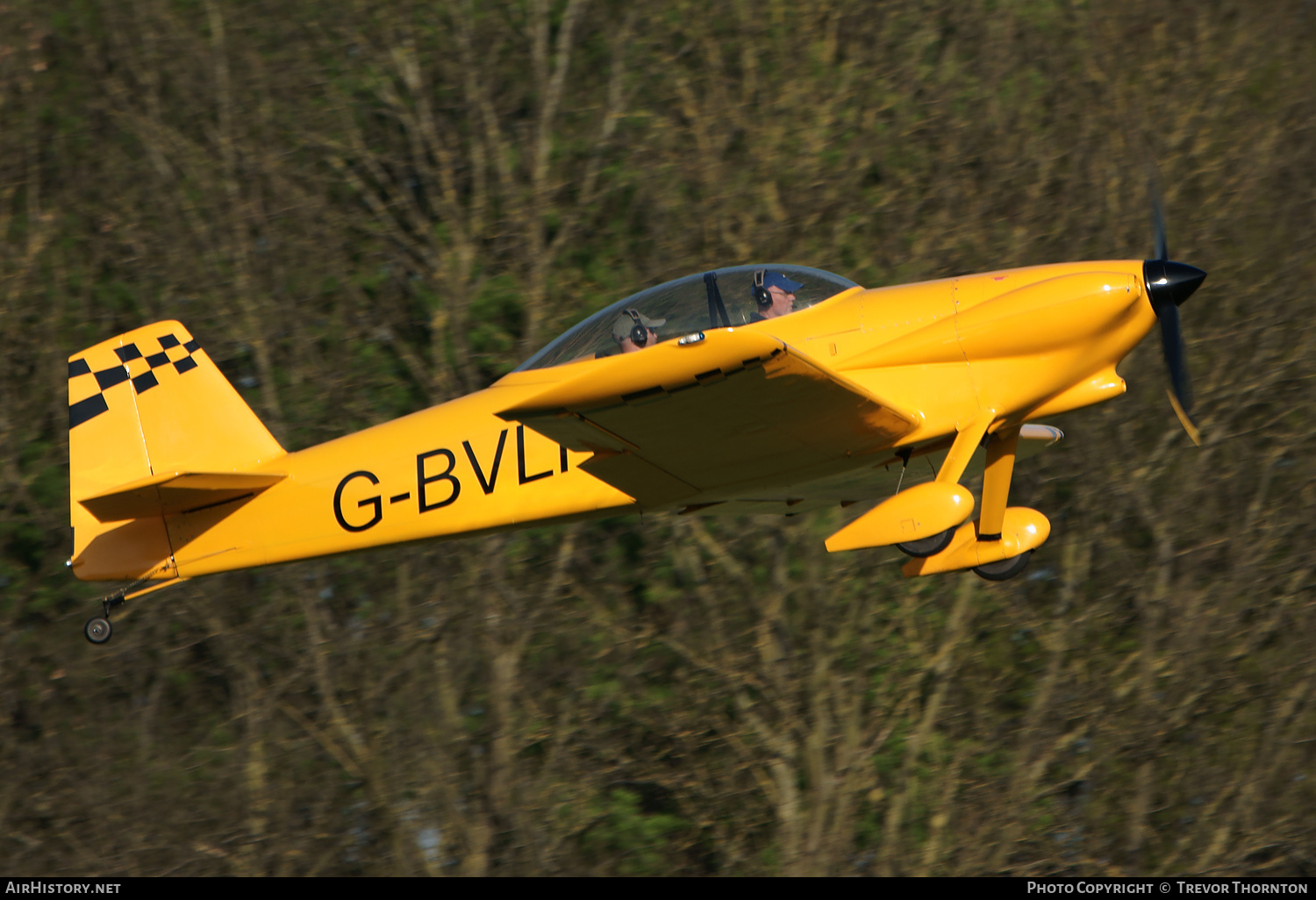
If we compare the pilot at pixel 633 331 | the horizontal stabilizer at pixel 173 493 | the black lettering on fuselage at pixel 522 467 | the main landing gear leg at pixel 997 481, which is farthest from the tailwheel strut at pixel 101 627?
the main landing gear leg at pixel 997 481

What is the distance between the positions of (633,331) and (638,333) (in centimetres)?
3

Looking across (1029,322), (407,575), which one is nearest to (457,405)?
(1029,322)

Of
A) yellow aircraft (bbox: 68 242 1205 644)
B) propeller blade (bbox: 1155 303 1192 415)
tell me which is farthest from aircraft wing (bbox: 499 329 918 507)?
propeller blade (bbox: 1155 303 1192 415)

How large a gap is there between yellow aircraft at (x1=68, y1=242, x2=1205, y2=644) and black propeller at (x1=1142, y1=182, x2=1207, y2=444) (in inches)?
0.5

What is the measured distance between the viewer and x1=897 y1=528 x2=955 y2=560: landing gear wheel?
718cm

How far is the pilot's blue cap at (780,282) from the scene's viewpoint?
21.7ft

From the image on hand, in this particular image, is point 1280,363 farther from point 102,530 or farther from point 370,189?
point 102,530

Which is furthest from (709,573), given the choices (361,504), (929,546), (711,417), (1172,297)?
(1172,297)

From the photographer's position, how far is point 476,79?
45.1 feet

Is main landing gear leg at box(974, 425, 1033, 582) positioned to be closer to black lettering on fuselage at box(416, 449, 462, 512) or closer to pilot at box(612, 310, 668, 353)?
pilot at box(612, 310, 668, 353)

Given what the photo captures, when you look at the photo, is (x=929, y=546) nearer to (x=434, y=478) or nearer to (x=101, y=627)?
(x=434, y=478)

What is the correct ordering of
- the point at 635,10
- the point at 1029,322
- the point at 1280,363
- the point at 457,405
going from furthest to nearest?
the point at 635,10, the point at 1280,363, the point at 457,405, the point at 1029,322
